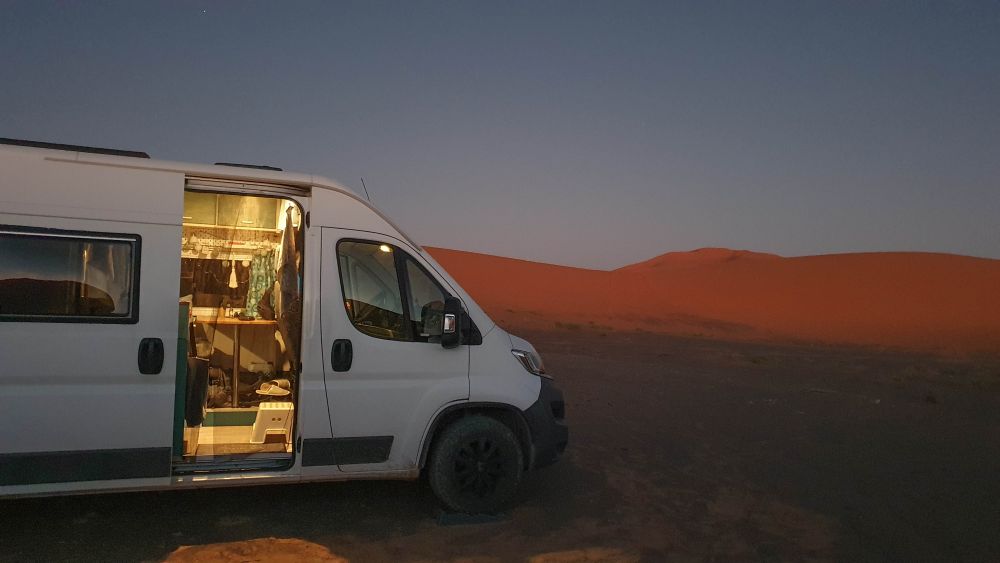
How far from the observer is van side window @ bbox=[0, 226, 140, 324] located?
15.4 ft

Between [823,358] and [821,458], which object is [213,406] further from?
[823,358]

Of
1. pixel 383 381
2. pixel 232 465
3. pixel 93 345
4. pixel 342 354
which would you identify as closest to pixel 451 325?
pixel 383 381

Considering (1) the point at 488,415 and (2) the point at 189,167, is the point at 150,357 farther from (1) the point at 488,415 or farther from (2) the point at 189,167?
(1) the point at 488,415

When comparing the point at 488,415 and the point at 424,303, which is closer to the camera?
the point at 424,303

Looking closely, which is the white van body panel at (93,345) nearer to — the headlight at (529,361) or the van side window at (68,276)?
the van side window at (68,276)

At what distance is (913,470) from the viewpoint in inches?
317

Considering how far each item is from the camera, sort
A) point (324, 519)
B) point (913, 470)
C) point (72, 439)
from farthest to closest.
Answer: point (913, 470), point (324, 519), point (72, 439)

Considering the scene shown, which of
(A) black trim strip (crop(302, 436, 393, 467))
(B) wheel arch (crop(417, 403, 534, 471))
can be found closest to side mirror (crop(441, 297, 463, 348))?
(B) wheel arch (crop(417, 403, 534, 471))

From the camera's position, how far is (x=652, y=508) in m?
6.28

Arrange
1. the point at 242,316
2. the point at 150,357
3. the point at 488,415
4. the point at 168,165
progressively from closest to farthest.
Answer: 1. the point at 150,357
2. the point at 168,165
3. the point at 488,415
4. the point at 242,316

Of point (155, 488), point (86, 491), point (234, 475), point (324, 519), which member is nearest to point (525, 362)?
point (324, 519)

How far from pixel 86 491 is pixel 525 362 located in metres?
3.29

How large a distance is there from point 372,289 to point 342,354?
1.91 feet

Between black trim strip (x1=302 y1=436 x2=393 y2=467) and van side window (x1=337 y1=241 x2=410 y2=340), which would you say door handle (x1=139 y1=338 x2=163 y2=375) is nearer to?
black trim strip (x1=302 y1=436 x2=393 y2=467)
